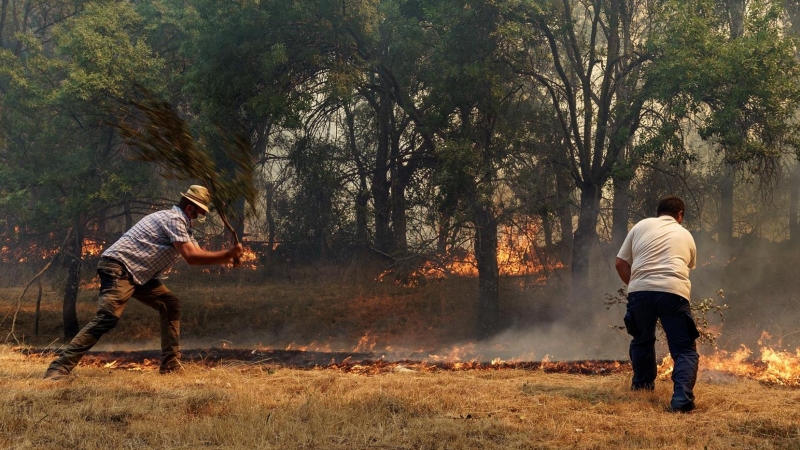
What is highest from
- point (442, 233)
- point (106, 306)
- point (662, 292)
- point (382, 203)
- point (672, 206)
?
point (382, 203)

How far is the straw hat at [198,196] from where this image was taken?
730cm

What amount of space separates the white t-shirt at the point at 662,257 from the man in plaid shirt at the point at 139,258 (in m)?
3.58

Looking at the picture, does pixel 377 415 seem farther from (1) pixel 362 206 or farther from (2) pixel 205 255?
(1) pixel 362 206

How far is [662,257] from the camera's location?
6215 mm

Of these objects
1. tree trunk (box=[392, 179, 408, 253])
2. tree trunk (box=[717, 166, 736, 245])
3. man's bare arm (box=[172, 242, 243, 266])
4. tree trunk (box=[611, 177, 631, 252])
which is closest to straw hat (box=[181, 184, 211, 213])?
man's bare arm (box=[172, 242, 243, 266])

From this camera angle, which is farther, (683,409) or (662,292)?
(662,292)

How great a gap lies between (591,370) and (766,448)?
14.6 feet

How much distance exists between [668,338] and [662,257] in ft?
2.16

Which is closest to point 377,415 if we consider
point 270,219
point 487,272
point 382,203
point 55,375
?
point 55,375

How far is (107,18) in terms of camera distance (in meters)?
16.0

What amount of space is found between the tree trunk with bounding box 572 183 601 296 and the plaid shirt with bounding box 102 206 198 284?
32.6 feet

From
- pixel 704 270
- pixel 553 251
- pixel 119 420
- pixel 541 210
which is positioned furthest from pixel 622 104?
pixel 119 420

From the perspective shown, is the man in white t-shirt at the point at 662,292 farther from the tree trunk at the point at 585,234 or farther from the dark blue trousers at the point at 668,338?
the tree trunk at the point at 585,234

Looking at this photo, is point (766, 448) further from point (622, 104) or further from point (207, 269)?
point (207, 269)
